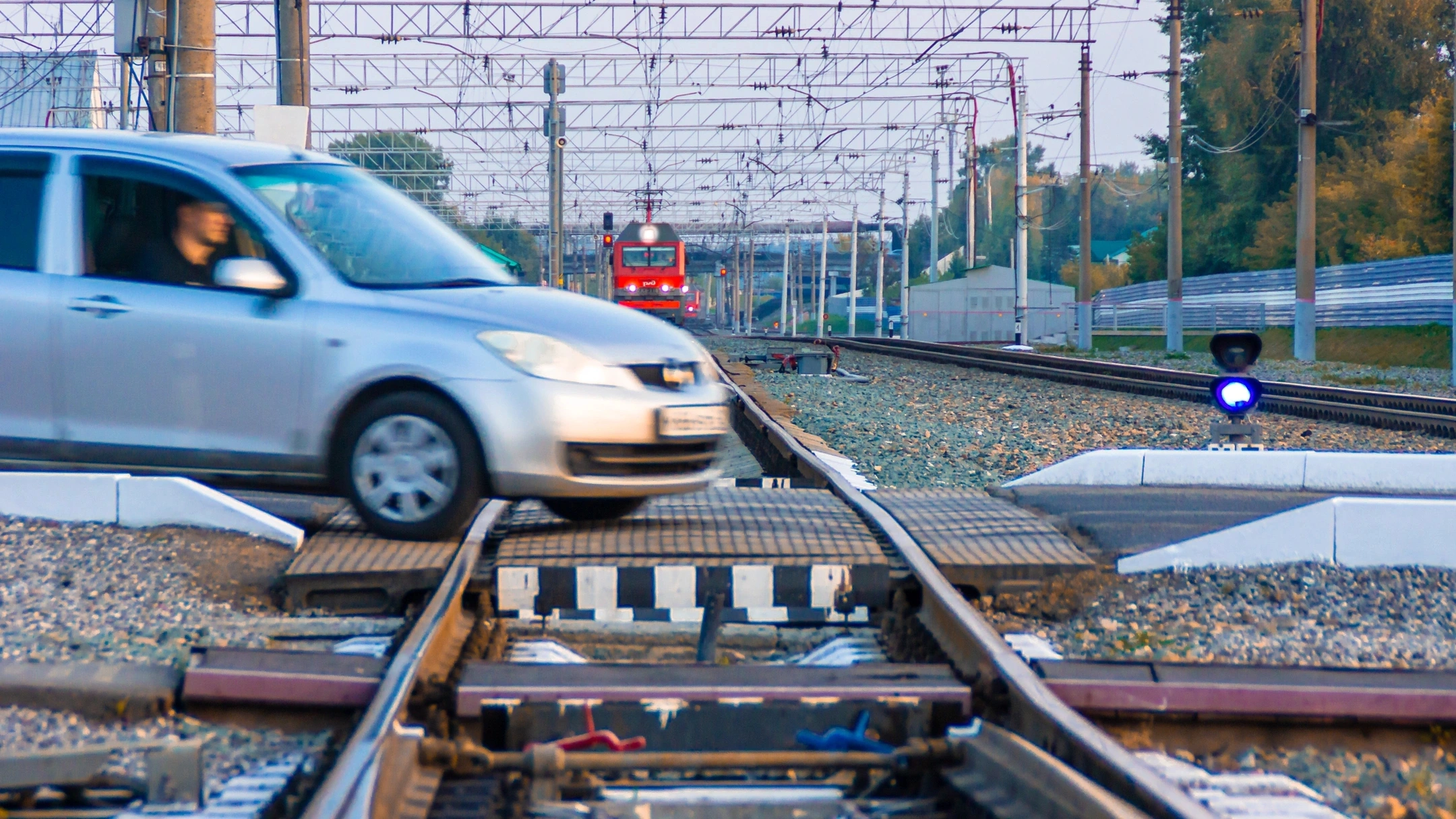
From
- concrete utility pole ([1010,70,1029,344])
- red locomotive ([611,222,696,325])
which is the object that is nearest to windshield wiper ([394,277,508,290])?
concrete utility pole ([1010,70,1029,344])

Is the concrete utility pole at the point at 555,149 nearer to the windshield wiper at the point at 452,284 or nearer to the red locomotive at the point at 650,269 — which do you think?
the red locomotive at the point at 650,269

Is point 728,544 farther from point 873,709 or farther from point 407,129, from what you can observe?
point 407,129

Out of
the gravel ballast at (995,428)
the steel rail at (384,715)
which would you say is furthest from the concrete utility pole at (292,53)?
the steel rail at (384,715)

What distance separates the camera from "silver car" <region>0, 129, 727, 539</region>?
561 centimetres

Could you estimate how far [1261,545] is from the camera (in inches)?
222

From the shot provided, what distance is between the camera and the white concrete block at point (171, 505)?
5.94 metres

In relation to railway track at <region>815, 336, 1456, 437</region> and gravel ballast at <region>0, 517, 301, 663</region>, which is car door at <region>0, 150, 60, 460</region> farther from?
railway track at <region>815, 336, 1456, 437</region>

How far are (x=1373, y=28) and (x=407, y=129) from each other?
32569 millimetres

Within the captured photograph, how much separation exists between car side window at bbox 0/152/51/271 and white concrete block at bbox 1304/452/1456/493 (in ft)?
19.1

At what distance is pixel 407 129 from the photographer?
42750 mm

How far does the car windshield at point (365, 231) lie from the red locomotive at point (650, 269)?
39.6m

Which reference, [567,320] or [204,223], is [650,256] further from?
[567,320]

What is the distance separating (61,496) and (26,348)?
619mm

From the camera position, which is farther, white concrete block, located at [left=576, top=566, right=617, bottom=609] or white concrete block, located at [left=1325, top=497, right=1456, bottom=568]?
white concrete block, located at [left=1325, top=497, right=1456, bottom=568]
